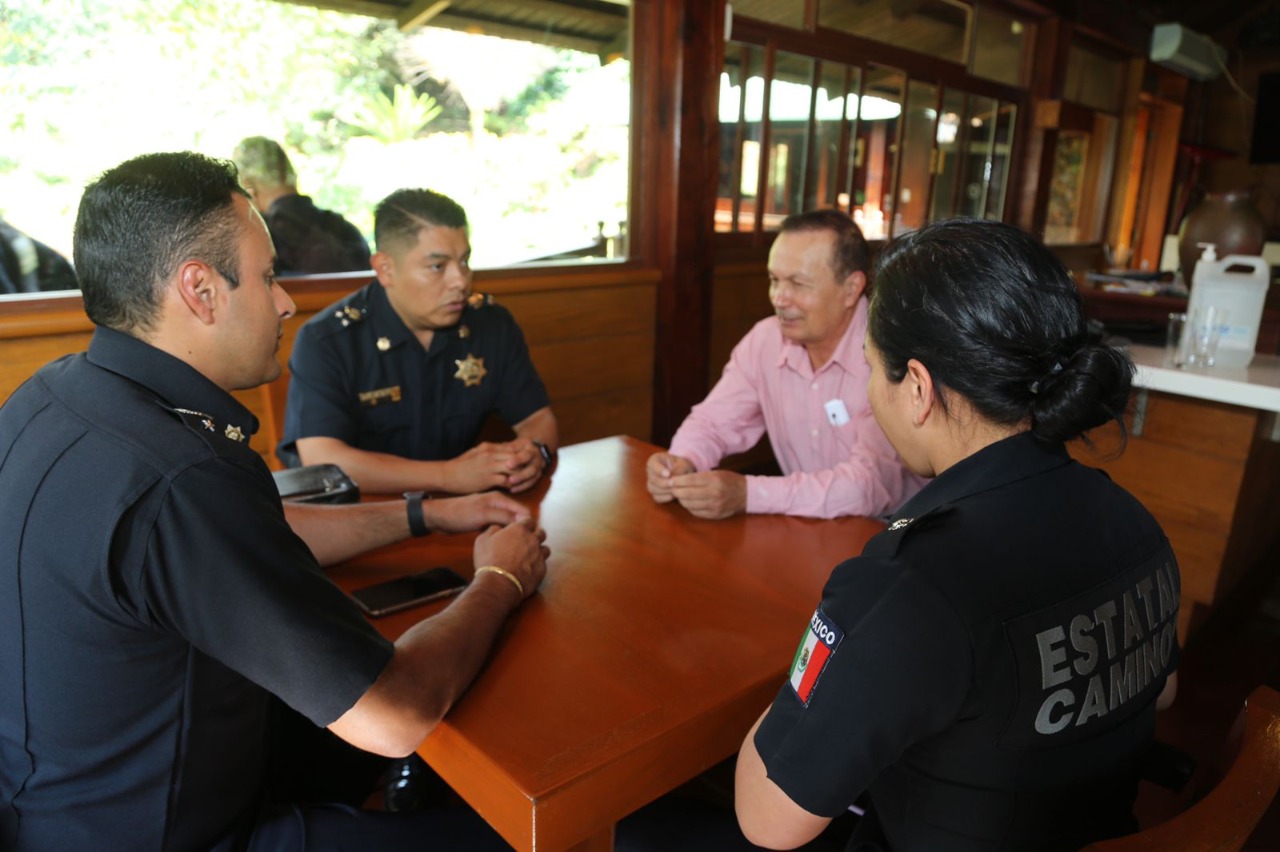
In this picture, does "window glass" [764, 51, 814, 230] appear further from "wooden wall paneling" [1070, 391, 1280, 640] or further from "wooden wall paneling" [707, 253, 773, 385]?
"wooden wall paneling" [1070, 391, 1280, 640]

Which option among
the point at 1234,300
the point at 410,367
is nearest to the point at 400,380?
the point at 410,367

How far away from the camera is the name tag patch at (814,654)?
28.3 inches

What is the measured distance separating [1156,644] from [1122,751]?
11 cm

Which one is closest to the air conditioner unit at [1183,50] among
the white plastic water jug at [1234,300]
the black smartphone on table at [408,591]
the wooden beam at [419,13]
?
the white plastic water jug at [1234,300]

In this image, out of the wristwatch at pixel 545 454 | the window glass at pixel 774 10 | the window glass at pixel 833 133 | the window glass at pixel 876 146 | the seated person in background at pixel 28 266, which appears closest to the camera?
the wristwatch at pixel 545 454

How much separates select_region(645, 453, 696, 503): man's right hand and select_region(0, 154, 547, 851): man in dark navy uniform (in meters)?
0.60

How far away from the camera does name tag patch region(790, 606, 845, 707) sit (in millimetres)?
718

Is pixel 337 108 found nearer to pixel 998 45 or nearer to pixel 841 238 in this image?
pixel 841 238

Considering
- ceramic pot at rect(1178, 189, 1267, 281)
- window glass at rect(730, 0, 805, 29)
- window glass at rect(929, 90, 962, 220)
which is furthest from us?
window glass at rect(929, 90, 962, 220)

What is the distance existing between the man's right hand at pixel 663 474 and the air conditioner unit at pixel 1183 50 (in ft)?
21.0

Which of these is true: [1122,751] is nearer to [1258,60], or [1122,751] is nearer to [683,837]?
[683,837]

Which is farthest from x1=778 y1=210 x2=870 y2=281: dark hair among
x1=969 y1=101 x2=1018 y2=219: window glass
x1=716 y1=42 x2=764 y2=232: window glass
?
x1=969 y1=101 x2=1018 y2=219: window glass

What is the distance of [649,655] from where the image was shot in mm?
1004

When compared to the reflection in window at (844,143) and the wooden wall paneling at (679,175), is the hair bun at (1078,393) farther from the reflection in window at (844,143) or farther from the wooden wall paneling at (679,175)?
the reflection in window at (844,143)
